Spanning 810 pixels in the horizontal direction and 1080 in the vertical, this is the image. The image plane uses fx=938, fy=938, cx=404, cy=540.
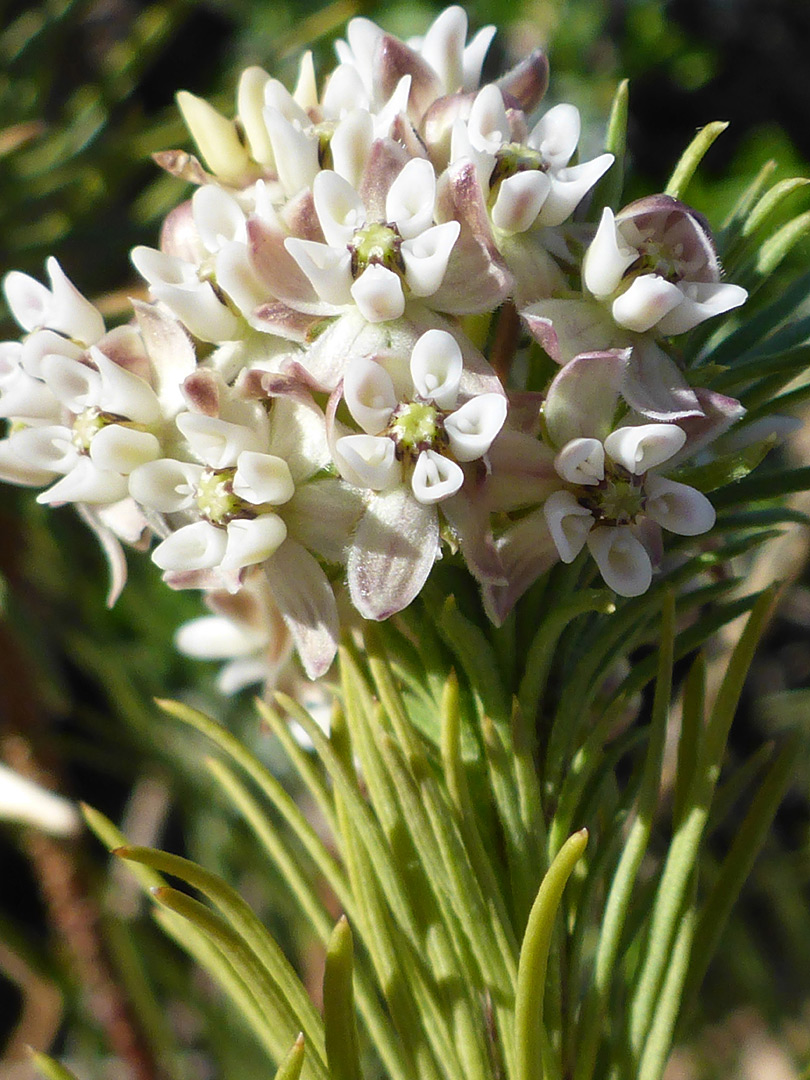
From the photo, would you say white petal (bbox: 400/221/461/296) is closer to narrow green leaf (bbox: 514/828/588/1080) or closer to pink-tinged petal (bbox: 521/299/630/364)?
pink-tinged petal (bbox: 521/299/630/364)

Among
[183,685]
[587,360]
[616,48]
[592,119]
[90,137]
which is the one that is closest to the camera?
[587,360]

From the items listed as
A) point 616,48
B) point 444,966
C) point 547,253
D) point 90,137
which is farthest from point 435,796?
point 616,48

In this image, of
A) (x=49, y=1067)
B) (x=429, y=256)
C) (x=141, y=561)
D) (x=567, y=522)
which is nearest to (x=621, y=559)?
(x=567, y=522)

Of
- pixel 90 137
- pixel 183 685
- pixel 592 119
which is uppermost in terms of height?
pixel 592 119

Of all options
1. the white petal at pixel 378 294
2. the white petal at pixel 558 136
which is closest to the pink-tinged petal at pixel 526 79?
the white petal at pixel 558 136

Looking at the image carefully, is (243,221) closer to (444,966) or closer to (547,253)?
(547,253)

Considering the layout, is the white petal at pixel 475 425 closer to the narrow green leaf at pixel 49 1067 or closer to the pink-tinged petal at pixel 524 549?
the pink-tinged petal at pixel 524 549

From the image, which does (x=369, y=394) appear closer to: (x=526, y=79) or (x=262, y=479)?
(x=262, y=479)
